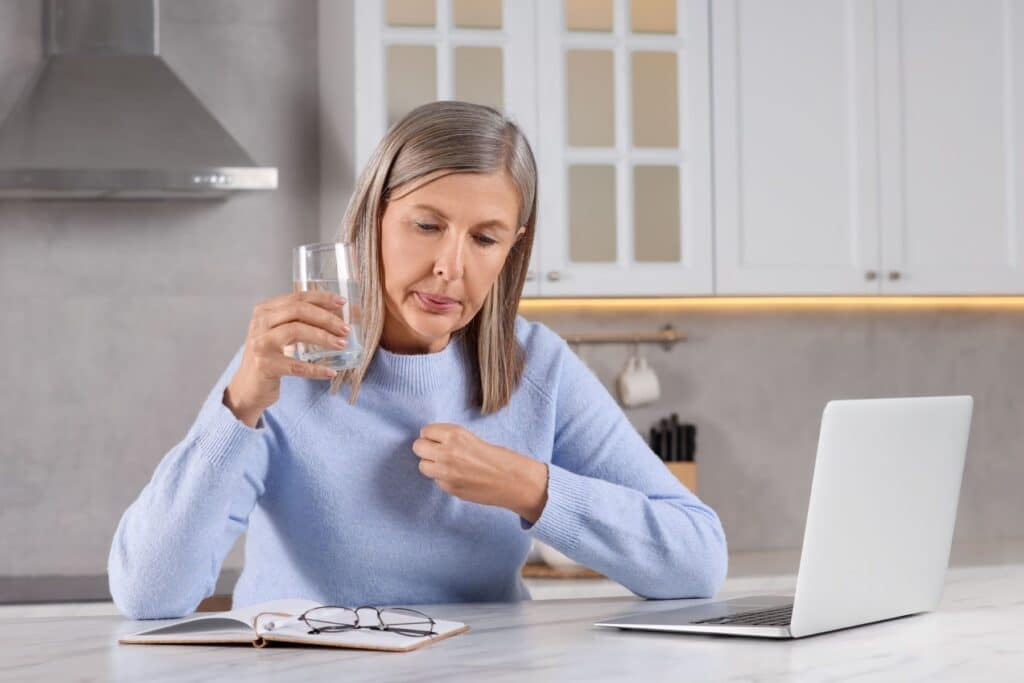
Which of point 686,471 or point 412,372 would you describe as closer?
point 412,372

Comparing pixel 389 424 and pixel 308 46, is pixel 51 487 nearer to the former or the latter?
pixel 308 46

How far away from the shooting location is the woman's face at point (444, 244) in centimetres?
159

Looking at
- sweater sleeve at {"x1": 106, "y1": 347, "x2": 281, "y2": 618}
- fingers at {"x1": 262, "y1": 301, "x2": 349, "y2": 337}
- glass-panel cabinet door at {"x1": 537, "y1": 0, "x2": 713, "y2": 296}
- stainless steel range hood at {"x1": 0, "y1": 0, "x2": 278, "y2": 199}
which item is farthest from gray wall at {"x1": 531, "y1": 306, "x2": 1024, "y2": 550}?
fingers at {"x1": 262, "y1": 301, "x2": 349, "y2": 337}

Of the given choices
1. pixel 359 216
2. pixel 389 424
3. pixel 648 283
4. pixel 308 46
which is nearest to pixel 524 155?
pixel 359 216

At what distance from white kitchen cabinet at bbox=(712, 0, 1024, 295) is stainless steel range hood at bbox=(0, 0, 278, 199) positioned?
3.66 feet

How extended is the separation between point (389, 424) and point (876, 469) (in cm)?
62

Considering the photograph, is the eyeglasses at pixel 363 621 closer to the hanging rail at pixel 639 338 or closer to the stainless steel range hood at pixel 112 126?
the stainless steel range hood at pixel 112 126

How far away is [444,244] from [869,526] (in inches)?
22.5

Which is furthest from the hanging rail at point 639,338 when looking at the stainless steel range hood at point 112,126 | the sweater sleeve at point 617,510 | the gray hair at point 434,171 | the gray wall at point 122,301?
the gray hair at point 434,171

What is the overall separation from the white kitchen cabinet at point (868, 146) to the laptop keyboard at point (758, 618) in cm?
183

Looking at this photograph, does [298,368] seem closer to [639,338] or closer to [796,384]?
[639,338]

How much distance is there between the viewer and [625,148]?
319 cm

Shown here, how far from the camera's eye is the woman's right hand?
53.9 inches


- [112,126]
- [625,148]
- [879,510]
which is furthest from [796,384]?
[879,510]
